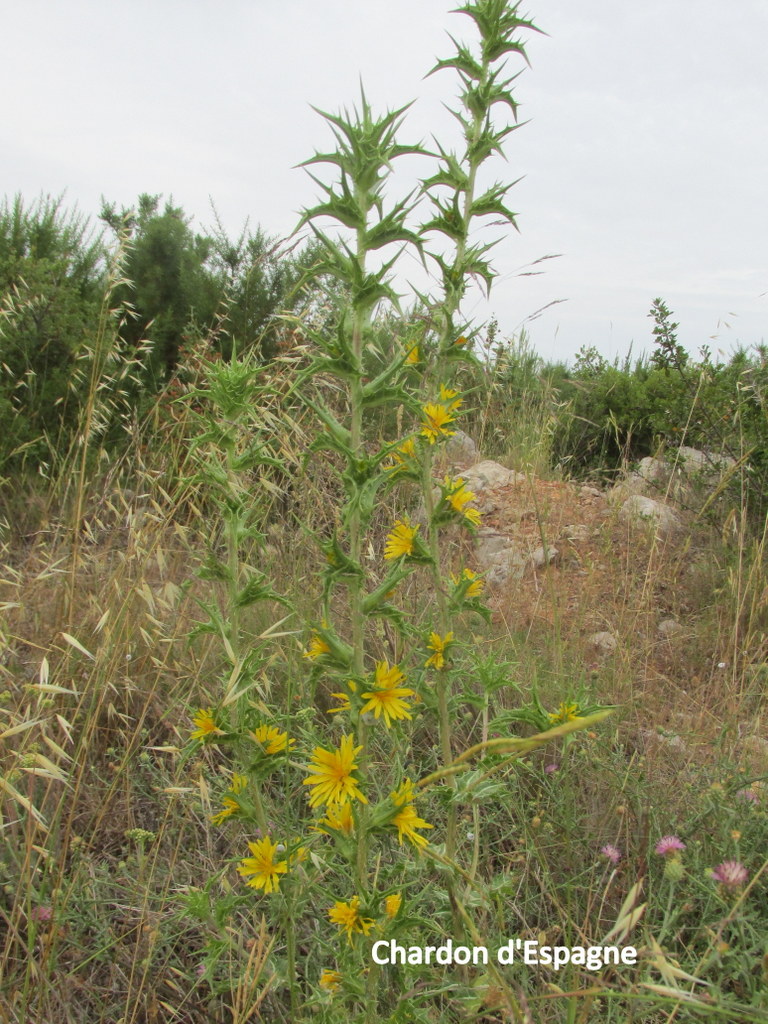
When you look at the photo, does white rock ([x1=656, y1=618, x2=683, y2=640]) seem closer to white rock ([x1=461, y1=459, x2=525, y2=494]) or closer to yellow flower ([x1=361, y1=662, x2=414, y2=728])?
white rock ([x1=461, y1=459, x2=525, y2=494])

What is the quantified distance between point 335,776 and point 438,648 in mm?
361

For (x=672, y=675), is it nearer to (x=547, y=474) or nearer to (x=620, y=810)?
(x=620, y=810)

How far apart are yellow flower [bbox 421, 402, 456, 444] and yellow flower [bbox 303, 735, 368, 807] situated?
0.61 metres

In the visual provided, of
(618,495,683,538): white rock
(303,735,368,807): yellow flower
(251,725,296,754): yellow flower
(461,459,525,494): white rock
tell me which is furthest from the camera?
(461,459,525,494): white rock

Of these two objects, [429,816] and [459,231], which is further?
[429,816]

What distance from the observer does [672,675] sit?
3021 mm

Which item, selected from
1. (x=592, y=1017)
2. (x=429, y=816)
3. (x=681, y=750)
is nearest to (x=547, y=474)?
(x=681, y=750)

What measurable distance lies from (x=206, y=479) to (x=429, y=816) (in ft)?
4.15

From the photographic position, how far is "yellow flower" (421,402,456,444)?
1.43 meters

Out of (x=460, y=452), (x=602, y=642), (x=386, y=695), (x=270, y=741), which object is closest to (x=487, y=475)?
(x=460, y=452)

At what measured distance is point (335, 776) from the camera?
1147 mm

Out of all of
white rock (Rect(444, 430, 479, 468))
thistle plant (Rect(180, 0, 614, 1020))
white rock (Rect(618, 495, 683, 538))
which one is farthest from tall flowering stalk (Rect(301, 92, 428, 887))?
white rock (Rect(444, 430, 479, 468))

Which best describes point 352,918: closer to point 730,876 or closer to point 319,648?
point 319,648

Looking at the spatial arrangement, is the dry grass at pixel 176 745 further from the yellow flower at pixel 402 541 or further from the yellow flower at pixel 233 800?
the yellow flower at pixel 402 541
